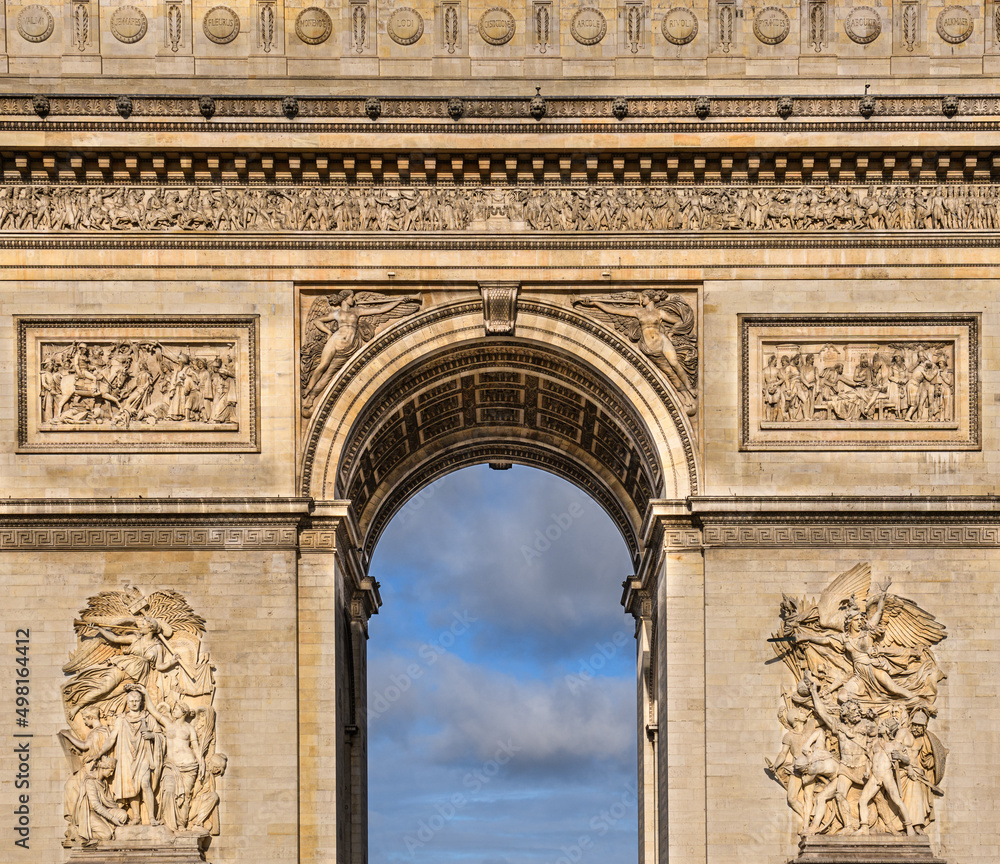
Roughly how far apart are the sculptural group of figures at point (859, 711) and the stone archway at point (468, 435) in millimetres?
2844

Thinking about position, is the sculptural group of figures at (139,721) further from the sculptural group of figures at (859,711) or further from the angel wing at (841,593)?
the angel wing at (841,593)

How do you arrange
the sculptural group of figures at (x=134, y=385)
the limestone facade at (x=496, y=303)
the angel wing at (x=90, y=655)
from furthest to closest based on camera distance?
the sculptural group of figures at (x=134, y=385) → the limestone facade at (x=496, y=303) → the angel wing at (x=90, y=655)

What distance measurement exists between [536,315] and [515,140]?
2.75 meters

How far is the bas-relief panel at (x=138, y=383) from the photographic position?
29.9 m

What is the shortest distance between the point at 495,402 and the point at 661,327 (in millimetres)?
4870

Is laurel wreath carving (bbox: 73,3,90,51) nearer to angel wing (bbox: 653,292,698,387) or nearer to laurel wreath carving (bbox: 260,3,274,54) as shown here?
laurel wreath carving (bbox: 260,3,274,54)

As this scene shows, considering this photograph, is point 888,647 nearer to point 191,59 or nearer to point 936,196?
point 936,196

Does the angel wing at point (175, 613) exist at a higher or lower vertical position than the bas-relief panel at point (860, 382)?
lower

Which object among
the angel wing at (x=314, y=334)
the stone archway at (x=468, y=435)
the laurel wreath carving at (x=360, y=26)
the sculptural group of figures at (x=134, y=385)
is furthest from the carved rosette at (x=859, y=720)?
the laurel wreath carving at (x=360, y=26)

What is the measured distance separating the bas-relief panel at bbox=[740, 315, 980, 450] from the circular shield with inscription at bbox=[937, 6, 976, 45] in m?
4.67

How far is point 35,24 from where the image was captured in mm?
31094

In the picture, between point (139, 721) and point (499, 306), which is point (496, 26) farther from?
point (139, 721)

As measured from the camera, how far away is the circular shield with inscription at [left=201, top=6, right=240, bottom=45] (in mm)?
31109

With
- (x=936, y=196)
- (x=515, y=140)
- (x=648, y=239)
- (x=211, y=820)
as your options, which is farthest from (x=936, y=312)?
(x=211, y=820)
